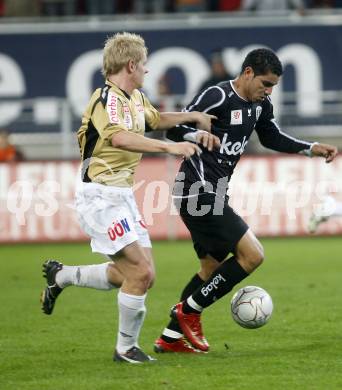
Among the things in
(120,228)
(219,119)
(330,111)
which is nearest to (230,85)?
(219,119)

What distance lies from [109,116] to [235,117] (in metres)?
1.24

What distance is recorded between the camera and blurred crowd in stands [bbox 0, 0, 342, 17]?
2112 cm

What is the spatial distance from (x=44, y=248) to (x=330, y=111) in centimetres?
578

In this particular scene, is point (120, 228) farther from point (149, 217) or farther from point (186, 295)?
point (149, 217)

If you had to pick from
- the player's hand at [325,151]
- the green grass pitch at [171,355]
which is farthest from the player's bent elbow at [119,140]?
the player's hand at [325,151]

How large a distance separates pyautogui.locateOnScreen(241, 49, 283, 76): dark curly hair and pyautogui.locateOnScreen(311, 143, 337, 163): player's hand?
890mm

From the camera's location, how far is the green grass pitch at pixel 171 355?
260 inches

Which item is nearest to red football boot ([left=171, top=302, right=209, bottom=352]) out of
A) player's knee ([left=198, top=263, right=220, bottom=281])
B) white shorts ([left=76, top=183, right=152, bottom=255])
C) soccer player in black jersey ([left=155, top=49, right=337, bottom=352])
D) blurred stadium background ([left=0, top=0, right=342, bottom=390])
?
soccer player in black jersey ([left=155, top=49, right=337, bottom=352])

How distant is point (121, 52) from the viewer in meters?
7.11

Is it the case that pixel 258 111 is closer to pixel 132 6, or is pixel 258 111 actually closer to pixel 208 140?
pixel 208 140

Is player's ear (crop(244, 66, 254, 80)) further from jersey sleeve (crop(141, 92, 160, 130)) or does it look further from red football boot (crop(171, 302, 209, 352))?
red football boot (crop(171, 302, 209, 352))

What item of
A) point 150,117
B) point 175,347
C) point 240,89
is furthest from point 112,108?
point 175,347

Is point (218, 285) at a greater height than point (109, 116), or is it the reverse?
point (109, 116)

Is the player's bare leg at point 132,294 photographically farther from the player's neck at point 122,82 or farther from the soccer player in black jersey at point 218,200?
the player's neck at point 122,82
